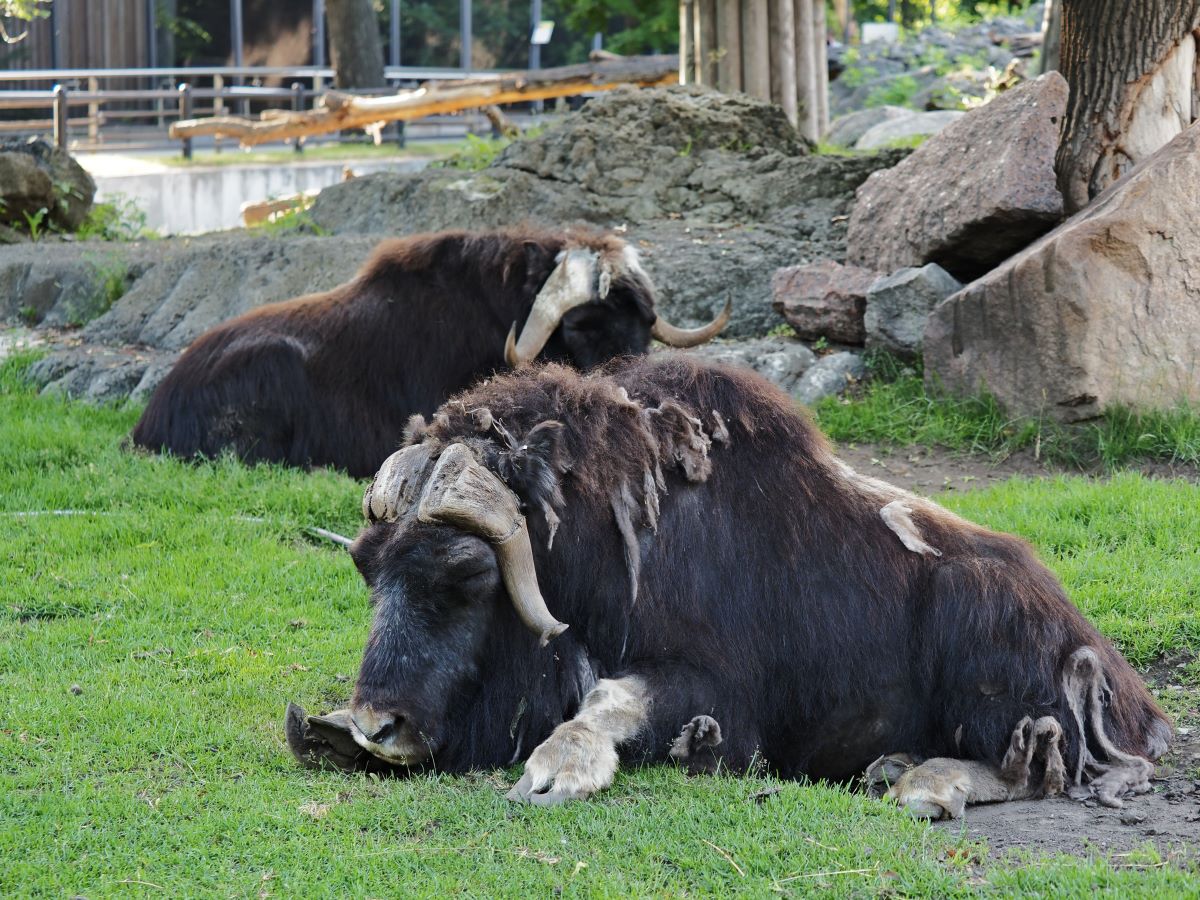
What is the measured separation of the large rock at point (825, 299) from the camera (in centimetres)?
877

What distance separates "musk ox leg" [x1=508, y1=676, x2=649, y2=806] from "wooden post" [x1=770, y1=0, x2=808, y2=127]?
34.4 ft

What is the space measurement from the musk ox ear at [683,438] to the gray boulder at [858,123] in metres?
14.2

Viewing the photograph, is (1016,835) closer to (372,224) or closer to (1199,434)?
(1199,434)

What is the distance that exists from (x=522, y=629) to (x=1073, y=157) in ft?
18.5

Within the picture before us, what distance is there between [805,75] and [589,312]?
24.5 feet

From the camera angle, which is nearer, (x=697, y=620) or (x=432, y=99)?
(x=697, y=620)

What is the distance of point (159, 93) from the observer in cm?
2195

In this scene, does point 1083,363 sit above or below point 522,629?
above

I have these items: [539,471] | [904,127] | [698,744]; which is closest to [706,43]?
[904,127]

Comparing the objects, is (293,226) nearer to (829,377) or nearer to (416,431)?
(829,377)

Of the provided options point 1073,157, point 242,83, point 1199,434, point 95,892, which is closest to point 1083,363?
point 1199,434

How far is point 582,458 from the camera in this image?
403cm

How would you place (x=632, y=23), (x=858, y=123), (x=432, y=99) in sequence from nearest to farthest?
(x=858, y=123) < (x=432, y=99) < (x=632, y=23)

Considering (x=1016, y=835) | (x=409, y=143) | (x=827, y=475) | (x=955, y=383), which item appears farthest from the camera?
(x=409, y=143)
